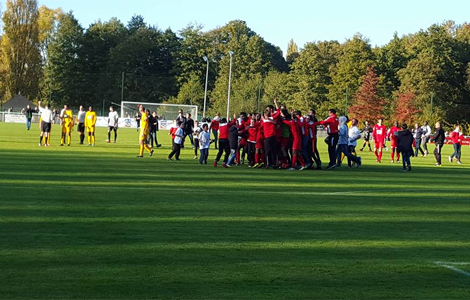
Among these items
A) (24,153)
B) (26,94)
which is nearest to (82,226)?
(24,153)

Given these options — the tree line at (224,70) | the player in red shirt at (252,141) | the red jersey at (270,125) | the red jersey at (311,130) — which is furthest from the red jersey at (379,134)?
the tree line at (224,70)

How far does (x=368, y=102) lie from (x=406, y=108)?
13.9 feet

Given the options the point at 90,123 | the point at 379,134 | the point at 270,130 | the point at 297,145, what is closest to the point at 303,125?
the point at 297,145

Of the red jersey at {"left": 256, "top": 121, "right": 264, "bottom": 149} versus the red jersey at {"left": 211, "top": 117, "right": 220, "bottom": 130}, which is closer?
the red jersey at {"left": 256, "top": 121, "right": 264, "bottom": 149}

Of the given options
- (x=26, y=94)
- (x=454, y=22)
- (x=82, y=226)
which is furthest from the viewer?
(x=454, y=22)

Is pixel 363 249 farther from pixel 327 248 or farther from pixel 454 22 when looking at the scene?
pixel 454 22

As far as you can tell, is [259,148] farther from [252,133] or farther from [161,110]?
[161,110]

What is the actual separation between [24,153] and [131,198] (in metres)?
15.1

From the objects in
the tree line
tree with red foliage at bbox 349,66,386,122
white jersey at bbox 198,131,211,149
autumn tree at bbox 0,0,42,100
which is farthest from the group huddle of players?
autumn tree at bbox 0,0,42,100

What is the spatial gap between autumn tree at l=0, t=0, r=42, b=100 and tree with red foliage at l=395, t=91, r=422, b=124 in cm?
5016

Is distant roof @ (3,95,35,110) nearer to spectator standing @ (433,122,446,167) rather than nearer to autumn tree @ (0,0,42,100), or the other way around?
autumn tree @ (0,0,42,100)

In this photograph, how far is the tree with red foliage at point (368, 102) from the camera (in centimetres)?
9269

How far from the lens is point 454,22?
447 ft

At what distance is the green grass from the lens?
7961 mm
